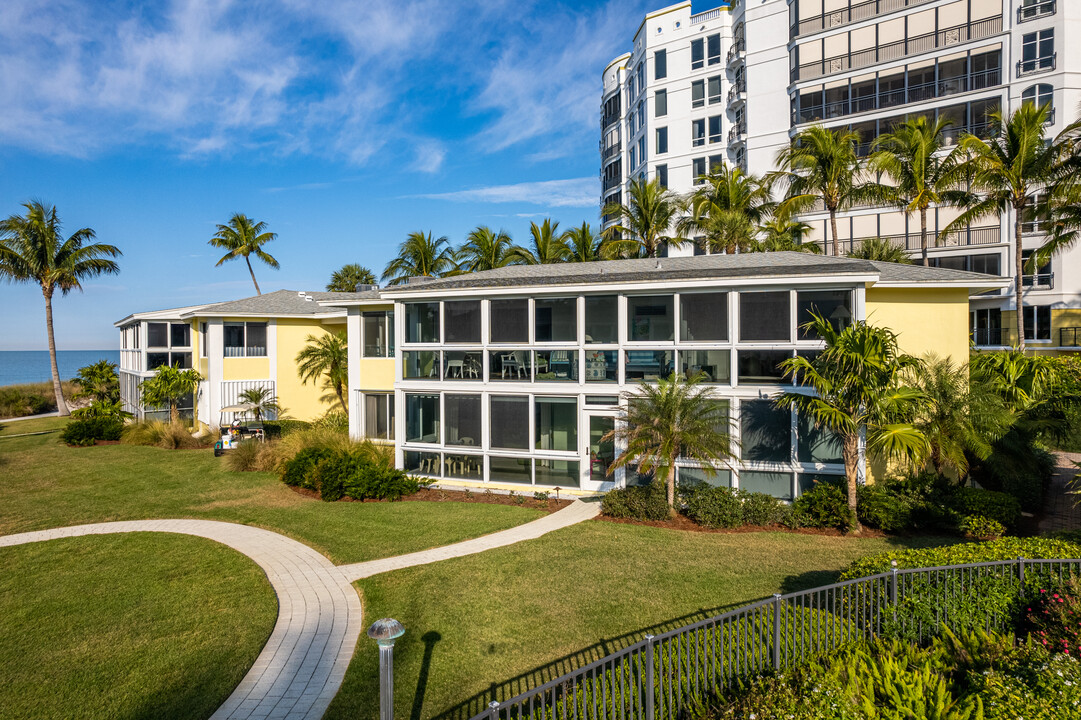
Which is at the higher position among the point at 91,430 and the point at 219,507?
the point at 91,430

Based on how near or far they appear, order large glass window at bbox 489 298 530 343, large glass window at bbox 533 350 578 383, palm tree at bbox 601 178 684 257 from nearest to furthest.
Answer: large glass window at bbox 533 350 578 383 → large glass window at bbox 489 298 530 343 → palm tree at bbox 601 178 684 257

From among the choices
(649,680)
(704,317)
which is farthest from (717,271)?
(649,680)

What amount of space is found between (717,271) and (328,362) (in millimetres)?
16241

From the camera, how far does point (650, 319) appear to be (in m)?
13.9

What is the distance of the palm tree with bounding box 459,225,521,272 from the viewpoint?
3072 centimetres

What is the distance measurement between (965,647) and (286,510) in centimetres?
1379

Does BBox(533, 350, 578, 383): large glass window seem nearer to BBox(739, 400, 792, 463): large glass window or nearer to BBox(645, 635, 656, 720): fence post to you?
BBox(739, 400, 792, 463): large glass window

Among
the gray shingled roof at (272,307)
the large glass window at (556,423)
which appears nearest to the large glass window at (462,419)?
the large glass window at (556,423)

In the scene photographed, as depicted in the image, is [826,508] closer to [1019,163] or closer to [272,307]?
[1019,163]

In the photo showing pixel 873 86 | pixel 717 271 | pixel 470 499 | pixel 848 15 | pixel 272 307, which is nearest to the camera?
pixel 717 271

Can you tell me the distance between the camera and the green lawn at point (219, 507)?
11.5 m

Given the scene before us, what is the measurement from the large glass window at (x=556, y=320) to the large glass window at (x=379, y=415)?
7.32 meters

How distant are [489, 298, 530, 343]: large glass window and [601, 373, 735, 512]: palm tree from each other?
413 cm

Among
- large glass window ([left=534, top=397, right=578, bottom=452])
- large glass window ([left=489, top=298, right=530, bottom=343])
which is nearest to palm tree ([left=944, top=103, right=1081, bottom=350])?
large glass window ([left=534, top=397, right=578, bottom=452])
